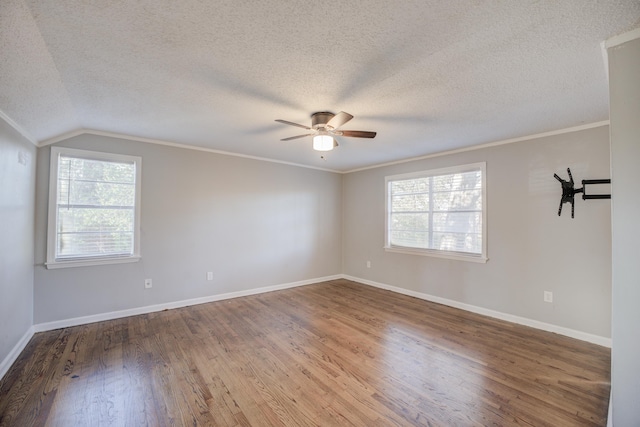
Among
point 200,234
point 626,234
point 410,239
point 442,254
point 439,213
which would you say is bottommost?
point 442,254

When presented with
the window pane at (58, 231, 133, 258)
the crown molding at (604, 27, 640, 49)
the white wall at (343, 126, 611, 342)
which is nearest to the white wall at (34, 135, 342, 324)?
the window pane at (58, 231, 133, 258)

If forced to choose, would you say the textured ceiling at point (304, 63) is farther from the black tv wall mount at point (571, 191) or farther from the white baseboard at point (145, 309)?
the white baseboard at point (145, 309)

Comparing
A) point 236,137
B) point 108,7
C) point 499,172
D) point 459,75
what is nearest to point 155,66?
point 108,7

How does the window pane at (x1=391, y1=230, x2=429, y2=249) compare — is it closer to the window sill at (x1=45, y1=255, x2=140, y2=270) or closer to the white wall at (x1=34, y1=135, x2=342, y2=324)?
the white wall at (x1=34, y1=135, x2=342, y2=324)

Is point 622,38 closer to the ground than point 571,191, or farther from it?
farther from it

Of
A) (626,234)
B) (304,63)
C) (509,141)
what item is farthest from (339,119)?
(509,141)

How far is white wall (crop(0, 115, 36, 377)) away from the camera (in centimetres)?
228

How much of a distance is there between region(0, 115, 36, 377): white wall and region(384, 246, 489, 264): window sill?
4.86 meters

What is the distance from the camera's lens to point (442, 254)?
4.28m

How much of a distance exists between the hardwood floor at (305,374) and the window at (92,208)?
868 millimetres

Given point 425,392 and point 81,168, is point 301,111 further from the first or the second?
point 81,168

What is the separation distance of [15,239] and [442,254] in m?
5.13

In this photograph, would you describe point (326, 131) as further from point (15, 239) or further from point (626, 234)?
point (15, 239)

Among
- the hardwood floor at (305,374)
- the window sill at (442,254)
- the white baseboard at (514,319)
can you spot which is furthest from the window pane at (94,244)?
the white baseboard at (514,319)
